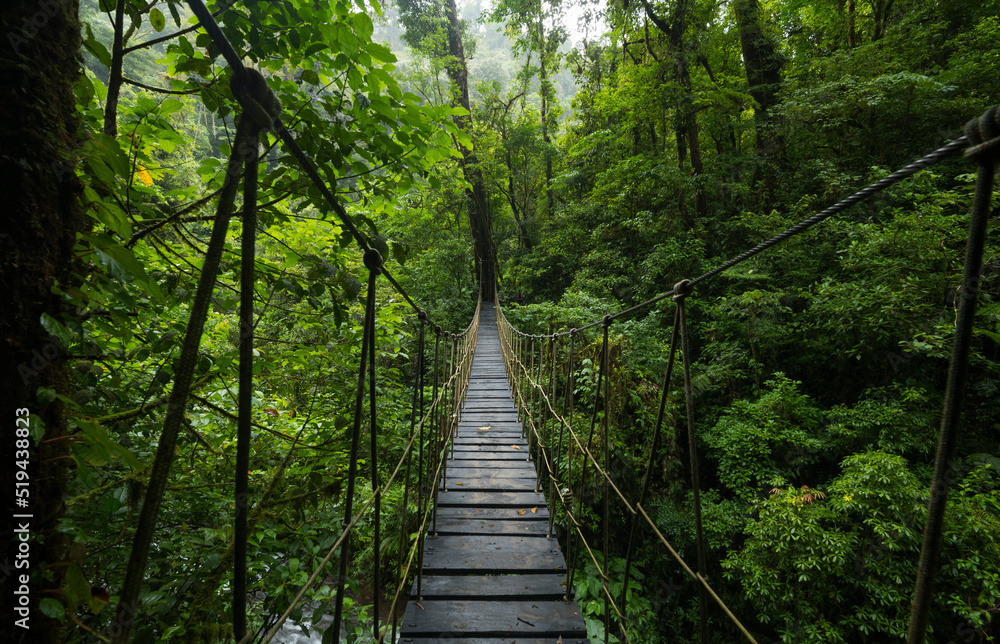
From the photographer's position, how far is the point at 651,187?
641 cm

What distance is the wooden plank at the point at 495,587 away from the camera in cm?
162

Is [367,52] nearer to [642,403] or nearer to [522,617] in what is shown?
[522,617]

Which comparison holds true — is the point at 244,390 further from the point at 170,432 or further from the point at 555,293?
the point at 555,293

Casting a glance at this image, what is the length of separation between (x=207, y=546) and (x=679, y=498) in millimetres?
4291

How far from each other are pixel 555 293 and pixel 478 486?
20.9 ft

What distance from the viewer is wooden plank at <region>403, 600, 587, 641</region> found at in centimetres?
146

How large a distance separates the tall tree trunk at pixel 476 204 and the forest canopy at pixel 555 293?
16 cm

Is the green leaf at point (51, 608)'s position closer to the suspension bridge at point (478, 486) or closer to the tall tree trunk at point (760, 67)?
the suspension bridge at point (478, 486)

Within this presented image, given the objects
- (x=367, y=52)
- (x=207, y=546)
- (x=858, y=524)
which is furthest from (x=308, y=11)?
(x=858, y=524)

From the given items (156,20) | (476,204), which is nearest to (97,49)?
(156,20)

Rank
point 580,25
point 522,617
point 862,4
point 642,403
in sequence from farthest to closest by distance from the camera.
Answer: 1. point 580,25
2. point 862,4
3. point 642,403
4. point 522,617

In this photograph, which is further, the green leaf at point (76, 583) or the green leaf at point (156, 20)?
the green leaf at point (156, 20)

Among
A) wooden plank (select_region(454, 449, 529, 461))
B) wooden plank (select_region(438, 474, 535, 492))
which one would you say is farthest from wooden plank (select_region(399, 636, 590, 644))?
wooden plank (select_region(454, 449, 529, 461))

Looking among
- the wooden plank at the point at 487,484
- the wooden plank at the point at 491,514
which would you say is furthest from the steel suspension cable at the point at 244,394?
the wooden plank at the point at 487,484
